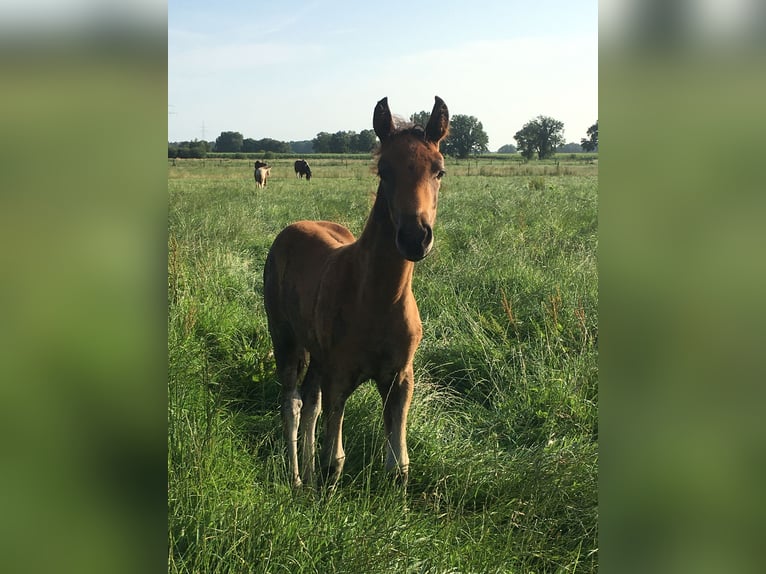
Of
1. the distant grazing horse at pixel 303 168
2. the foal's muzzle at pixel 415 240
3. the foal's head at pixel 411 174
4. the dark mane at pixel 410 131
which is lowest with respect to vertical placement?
the foal's muzzle at pixel 415 240

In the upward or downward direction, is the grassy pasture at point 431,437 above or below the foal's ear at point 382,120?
below

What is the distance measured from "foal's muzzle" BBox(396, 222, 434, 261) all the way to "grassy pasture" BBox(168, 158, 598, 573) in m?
0.70

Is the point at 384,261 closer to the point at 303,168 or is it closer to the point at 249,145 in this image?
the point at 303,168

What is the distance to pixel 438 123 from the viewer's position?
256 centimetres

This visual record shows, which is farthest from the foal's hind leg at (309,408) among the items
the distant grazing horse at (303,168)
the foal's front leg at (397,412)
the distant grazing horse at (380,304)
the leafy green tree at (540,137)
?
the leafy green tree at (540,137)

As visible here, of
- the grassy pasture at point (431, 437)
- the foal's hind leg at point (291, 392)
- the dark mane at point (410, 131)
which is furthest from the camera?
the foal's hind leg at point (291, 392)

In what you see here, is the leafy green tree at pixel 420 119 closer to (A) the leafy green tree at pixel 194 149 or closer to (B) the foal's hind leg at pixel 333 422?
(B) the foal's hind leg at pixel 333 422

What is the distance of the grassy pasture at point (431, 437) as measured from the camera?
1930 millimetres

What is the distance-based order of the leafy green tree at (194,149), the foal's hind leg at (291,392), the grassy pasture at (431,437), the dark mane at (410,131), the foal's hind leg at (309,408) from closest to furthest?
the grassy pasture at (431,437) < the dark mane at (410,131) < the foal's hind leg at (309,408) < the foal's hind leg at (291,392) < the leafy green tree at (194,149)

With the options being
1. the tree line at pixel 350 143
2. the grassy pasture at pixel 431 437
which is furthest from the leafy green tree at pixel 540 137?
the grassy pasture at pixel 431 437

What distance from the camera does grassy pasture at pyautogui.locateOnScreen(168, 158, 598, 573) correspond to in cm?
193

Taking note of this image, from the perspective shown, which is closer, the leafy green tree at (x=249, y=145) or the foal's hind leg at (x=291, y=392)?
the foal's hind leg at (x=291, y=392)
